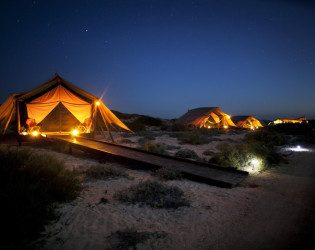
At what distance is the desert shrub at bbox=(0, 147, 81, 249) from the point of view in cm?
212

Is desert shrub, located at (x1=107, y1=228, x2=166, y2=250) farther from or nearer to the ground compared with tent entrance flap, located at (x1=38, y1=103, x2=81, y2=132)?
nearer to the ground

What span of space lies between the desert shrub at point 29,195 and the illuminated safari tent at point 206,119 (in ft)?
67.2

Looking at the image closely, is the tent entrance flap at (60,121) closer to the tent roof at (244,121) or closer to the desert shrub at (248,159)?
the desert shrub at (248,159)

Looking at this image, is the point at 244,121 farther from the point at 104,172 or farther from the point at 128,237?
the point at 128,237

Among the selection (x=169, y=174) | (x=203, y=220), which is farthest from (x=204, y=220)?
(x=169, y=174)

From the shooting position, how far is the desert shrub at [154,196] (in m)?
3.31

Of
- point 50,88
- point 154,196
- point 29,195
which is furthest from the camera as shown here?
point 50,88

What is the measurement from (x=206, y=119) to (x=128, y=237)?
2260cm

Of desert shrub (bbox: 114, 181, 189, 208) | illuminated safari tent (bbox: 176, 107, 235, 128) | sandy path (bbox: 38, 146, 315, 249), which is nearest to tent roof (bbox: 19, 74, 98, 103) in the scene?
sandy path (bbox: 38, 146, 315, 249)

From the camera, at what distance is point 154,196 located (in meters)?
3.57

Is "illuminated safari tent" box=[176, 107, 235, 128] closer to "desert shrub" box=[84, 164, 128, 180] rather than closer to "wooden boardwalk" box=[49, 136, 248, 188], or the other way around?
"wooden boardwalk" box=[49, 136, 248, 188]

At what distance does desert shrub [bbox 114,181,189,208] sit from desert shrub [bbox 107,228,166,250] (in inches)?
30.7

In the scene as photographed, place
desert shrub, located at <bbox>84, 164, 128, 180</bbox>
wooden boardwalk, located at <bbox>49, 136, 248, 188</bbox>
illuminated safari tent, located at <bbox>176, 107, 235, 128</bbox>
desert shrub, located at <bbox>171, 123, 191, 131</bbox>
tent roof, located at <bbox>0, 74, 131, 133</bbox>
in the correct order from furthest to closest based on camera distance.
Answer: illuminated safari tent, located at <bbox>176, 107, 235, 128</bbox> < desert shrub, located at <bbox>171, 123, 191, 131</bbox> < tent roof, located at <bbox>0, 74, 131, 133</bbox> < desert shrub, located at <bbox>84, 164, 128, 180</bbox> < wooden boardwalk, located at <bbox>49, 136, 248, 188</bbox>

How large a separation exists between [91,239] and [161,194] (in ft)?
5.14
